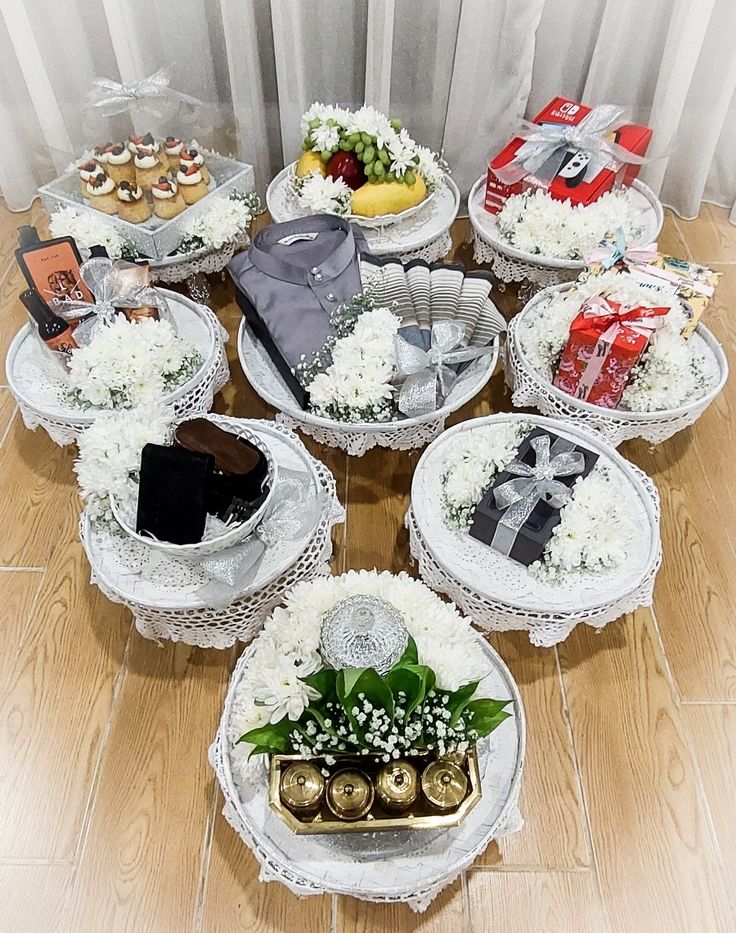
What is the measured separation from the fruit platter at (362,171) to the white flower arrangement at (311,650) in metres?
1.10

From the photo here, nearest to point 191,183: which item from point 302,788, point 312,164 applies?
point 312,164

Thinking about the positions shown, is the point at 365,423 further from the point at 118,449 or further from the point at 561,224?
the point at 561,224

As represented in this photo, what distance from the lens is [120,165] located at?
1910 mm

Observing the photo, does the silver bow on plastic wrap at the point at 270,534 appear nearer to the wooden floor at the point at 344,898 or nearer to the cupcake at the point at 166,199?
the wooden floor at the point at 344,898

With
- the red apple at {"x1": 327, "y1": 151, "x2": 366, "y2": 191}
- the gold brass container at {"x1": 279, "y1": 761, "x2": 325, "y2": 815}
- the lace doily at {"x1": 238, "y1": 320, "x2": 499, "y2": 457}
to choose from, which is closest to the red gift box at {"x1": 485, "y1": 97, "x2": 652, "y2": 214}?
the red apple at {"x1": 327, "y1": 151, "x2": 366, "y2": 191}

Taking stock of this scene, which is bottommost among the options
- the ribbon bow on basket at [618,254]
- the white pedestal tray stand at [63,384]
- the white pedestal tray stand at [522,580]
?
the white pedestal tray stand at [522,580]

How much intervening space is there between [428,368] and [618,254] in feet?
1.84

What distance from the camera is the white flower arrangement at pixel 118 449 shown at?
125 cm

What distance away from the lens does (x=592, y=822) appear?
1252 millimetres

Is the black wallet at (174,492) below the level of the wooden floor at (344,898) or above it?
above

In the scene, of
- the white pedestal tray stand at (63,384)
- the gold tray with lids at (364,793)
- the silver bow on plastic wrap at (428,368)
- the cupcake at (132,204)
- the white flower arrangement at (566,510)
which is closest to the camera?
the gold tray with lids at (364,793)

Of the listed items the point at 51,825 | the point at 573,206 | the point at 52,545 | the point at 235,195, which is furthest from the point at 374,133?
the point at 51,825

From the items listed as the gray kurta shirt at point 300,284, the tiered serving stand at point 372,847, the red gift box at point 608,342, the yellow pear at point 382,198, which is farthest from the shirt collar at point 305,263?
the tiered serving stand at point 372,847

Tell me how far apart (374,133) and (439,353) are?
0.77 meters
